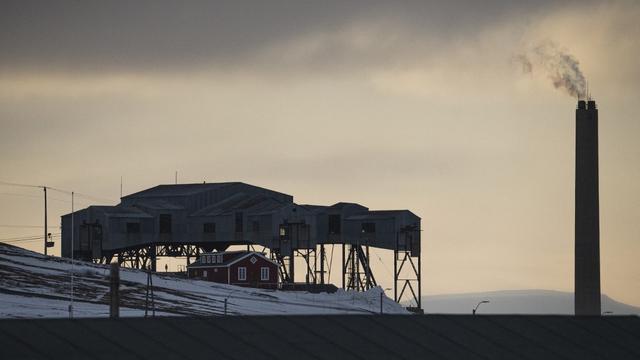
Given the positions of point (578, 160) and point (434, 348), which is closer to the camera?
point (434, 348)

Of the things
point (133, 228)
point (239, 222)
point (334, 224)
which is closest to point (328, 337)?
point (239, 222)

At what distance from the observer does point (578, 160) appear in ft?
394

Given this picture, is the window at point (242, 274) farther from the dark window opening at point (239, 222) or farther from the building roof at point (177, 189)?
the building roof at point (177, 189)

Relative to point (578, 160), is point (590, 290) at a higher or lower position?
lower

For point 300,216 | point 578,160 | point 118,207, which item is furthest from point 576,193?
point 118,207

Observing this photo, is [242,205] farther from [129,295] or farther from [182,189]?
[129,295]

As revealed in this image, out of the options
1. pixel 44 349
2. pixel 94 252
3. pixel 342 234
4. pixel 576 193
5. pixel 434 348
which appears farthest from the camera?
pixel 342 234

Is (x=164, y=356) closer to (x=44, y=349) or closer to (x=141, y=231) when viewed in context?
(x=44, y=349)

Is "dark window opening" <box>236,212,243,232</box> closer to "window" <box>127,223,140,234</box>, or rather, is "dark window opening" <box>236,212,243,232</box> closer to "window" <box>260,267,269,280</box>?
"window" <box>260,267,269,280</box>

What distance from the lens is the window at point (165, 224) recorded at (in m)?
176

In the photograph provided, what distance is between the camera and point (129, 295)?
135125 mm

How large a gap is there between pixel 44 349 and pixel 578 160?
74.9 metres

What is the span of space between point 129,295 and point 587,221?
4104cm

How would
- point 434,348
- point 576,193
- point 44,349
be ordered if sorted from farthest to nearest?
1. point 576,193
2. point 434,348
3. point 44,349
